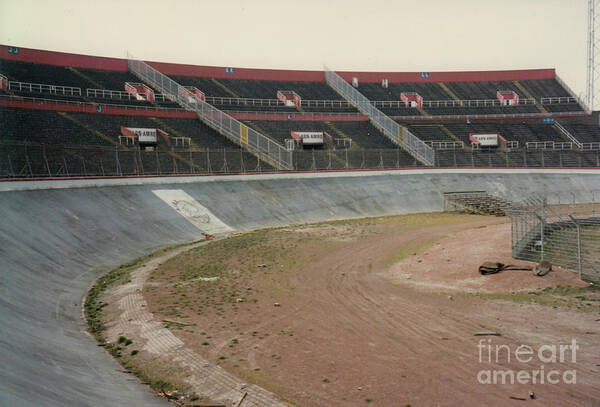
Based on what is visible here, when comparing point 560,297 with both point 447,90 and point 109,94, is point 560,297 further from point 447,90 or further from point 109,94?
point 447,90

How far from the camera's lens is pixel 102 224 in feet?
86.1

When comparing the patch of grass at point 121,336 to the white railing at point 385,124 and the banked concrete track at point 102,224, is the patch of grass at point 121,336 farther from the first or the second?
the white railing at point 385,124

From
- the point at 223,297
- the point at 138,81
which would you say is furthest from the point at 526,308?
the point at 138,81

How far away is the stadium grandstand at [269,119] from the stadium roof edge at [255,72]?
15 centimetres

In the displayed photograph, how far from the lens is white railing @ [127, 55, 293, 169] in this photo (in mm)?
44219

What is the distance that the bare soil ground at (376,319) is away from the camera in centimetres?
936

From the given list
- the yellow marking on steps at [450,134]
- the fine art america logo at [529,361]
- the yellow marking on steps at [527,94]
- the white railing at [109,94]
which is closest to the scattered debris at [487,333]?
the fine art america logo at [529,361]

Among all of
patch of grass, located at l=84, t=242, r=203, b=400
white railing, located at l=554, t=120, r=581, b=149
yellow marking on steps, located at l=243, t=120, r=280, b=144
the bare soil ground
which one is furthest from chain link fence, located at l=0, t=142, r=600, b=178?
the bare soil ground

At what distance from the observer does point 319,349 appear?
37.6 feet

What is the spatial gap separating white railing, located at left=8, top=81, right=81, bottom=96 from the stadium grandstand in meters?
0.12

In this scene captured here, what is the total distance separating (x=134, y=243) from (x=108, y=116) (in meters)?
23.4

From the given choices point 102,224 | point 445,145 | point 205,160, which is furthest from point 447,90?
point 102,224

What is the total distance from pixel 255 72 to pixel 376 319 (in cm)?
5599

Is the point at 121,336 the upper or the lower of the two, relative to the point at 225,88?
lower
